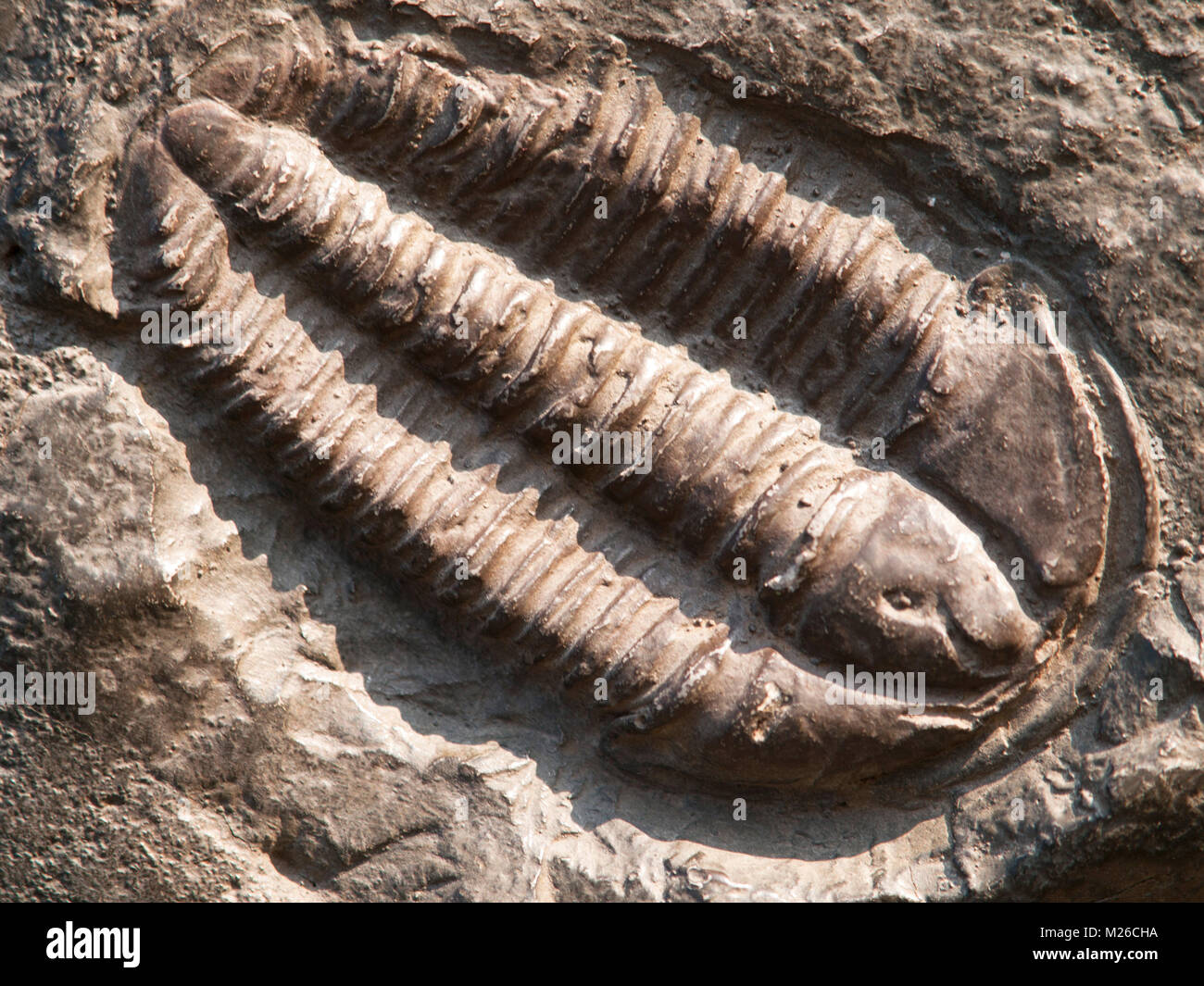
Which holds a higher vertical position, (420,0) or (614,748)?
(420,0)

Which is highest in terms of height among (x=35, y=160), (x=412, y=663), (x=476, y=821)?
(x=35, y=160)

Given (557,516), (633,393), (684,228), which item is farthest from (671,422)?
(684,228)

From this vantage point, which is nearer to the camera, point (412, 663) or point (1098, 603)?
point (1098, 603)

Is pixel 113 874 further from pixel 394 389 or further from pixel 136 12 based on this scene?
pixel 136 12

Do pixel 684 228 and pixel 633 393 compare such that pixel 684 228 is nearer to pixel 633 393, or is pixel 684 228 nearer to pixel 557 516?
pixel 633 393

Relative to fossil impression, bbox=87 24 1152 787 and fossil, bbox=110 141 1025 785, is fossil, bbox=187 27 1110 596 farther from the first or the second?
fossil, bbox=110 141 1025 785

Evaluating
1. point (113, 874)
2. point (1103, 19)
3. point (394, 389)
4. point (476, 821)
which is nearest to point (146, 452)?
point (394, 389)
